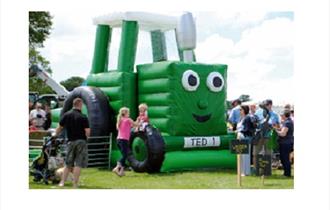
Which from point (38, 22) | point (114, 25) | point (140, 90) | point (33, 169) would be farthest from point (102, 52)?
point (38, 22)

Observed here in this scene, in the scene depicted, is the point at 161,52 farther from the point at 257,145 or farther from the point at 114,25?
the point at 257,145

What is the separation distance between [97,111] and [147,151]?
161 centimetres

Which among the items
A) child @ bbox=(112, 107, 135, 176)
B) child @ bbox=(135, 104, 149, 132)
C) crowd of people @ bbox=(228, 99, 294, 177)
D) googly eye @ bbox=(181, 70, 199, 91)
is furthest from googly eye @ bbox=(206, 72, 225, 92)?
child @ bbox=(112, 107, 135, 176)

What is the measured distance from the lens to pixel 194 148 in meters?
9.89

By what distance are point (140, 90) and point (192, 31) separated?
53.6 inches

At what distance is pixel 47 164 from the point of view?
8234mm

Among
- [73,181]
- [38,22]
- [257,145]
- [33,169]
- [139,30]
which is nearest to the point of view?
[73,181]

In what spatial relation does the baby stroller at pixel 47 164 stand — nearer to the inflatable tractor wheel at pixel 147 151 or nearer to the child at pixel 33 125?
the inflatable tractor wheel at pixel 147 151

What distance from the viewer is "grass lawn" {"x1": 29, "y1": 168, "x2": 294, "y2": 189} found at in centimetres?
797

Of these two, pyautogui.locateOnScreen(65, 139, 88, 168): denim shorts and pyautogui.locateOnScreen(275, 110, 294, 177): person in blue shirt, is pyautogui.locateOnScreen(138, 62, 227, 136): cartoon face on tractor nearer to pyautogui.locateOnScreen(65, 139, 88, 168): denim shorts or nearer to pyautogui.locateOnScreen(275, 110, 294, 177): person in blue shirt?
pyautogui.locateOnScreen(275, 110, 294, 177): person in blue shirt

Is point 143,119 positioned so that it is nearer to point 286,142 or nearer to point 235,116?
point 286,142

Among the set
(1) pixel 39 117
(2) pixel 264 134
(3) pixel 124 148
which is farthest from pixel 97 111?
(2) pixel 264 134

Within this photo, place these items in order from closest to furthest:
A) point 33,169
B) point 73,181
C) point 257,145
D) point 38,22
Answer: point 73,181, point 33,169, point 257,145, point 38,22

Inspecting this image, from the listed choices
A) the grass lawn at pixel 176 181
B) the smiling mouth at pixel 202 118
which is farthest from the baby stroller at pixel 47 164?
the smiling mouth at pixel 202 118
